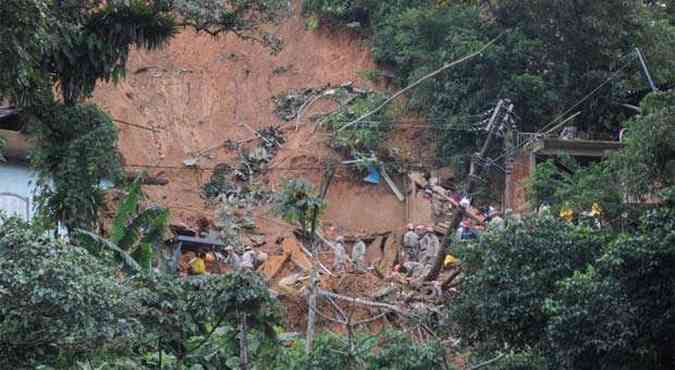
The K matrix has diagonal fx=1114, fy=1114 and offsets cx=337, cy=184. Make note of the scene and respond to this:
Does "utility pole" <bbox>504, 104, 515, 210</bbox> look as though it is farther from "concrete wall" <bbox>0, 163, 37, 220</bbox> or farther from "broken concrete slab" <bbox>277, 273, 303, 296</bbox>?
"concrete wall" <bbox>0, 163, 37, 220</bbox>

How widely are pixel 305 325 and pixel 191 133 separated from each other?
16581mm

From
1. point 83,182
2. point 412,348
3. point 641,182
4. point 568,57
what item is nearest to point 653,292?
point 412,348

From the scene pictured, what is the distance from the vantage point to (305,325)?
74.9ft

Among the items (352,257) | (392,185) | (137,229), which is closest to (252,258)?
(352,257)

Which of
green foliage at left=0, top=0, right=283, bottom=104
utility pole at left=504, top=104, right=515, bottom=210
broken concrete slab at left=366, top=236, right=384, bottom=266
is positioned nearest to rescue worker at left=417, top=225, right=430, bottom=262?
broken concrete slab at left=366, top=236, right=384, bottom=266

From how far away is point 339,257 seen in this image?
27750 mm

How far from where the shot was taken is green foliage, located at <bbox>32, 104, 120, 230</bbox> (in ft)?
62.1

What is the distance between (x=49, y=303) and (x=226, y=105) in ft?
93.7

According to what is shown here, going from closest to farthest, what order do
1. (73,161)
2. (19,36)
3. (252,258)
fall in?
(19,36), (73,161), (252,258)

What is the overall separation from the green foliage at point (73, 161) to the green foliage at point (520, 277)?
7.27 m

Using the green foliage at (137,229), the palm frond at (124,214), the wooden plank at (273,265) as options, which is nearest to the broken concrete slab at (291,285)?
the wooden plank at (273,265)

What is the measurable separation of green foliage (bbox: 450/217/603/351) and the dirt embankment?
18.8 metres

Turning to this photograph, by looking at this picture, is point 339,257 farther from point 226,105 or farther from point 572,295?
point 572,295

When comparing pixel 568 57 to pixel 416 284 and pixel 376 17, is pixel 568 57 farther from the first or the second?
pixel 416 284
